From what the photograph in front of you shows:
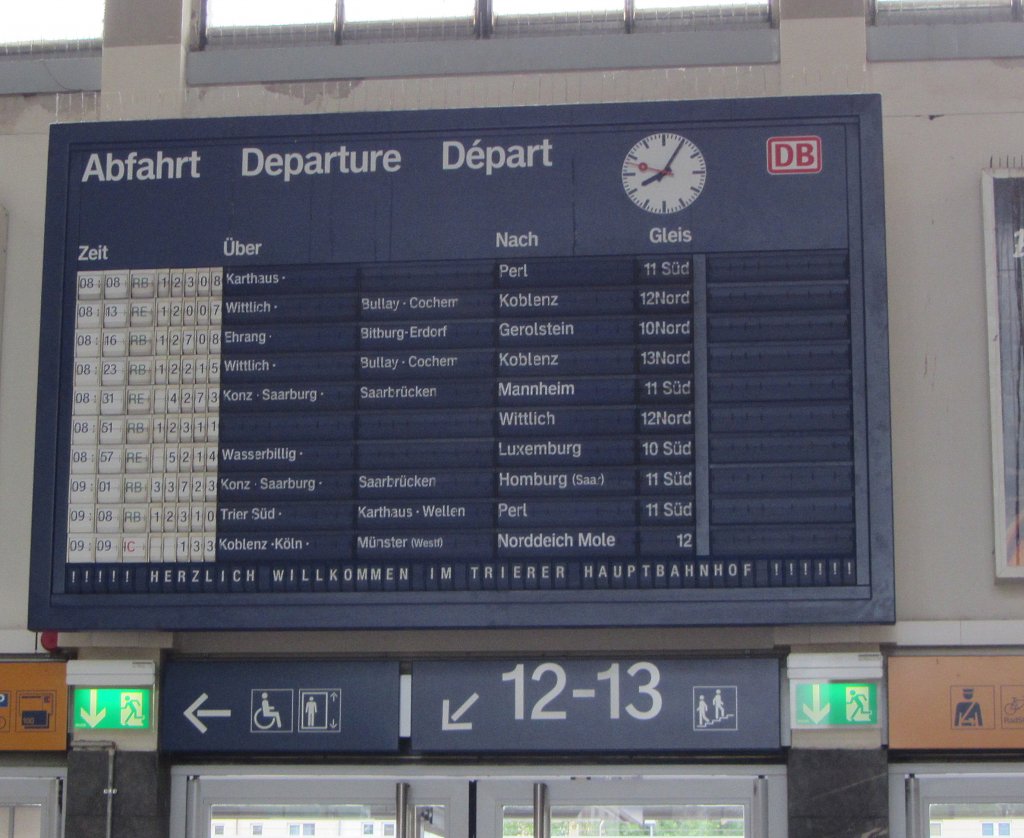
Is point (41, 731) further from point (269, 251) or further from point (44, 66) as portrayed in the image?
point (44, 66)

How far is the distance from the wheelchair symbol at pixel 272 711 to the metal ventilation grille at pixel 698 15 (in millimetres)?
3234

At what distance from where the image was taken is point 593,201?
5625 mm

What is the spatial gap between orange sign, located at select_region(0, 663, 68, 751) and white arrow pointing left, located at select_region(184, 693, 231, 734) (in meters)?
0.52

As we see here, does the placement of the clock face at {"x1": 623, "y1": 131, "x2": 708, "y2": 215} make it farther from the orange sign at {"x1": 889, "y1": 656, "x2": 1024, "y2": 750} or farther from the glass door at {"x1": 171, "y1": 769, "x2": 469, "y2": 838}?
the glass door at {"x1": 171, "y1": 769, "x2": 469, "y2": 838}

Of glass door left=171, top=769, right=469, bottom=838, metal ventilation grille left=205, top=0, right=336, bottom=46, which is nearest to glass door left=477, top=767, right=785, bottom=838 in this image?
glass door left=171, top=769, right=469, bottom=838

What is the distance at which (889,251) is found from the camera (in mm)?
5828

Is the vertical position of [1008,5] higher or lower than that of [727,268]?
higher

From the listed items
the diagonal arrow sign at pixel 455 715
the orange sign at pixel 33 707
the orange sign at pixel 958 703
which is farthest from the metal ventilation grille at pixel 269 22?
the orange sign at pixel 958 703

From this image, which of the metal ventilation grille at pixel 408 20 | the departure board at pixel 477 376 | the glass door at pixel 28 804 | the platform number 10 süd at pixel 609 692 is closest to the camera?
the departure board at pixel 477 376

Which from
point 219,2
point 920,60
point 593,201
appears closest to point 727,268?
point 593,201

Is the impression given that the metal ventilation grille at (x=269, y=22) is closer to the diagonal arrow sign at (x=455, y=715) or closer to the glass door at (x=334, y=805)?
the diagonal arrow sign at (x=455, y=715)

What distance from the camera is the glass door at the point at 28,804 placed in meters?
5.77

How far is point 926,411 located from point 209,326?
2.85 meters

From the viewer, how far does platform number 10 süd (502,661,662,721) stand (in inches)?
215
